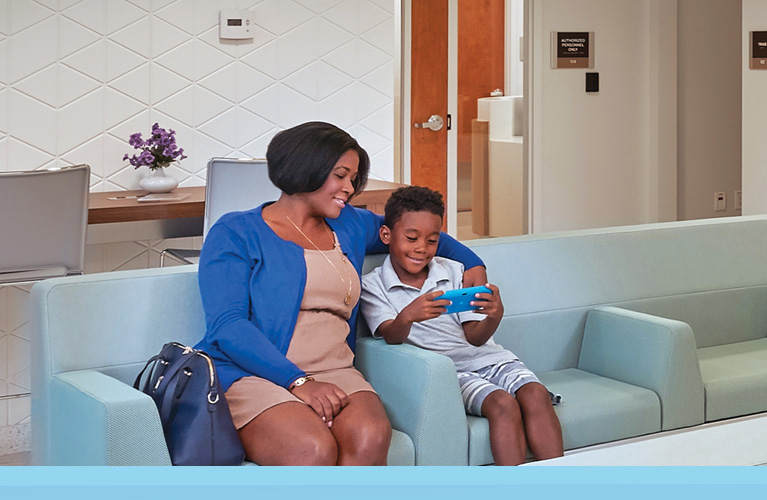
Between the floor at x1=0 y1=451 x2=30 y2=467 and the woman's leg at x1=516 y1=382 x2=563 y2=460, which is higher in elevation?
the woman's leg at x1=516 y1=382 x2=563 y2=460

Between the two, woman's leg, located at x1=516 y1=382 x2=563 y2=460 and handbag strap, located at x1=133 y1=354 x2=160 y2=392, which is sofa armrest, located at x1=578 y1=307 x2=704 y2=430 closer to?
woman's leg, located at x1=516 y1=382 x2=563 y2=460

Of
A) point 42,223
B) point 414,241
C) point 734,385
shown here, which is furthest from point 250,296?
point 734,385

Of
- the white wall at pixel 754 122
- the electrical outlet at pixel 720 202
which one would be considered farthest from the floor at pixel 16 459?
the electrical outlet at pixel 720 202

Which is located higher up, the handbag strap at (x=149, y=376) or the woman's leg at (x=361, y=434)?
the handbag strap at (x=149, y=376)

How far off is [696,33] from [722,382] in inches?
168

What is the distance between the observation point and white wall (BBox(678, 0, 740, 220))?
6.43 m

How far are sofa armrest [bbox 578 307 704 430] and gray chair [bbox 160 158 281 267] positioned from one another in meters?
1.36

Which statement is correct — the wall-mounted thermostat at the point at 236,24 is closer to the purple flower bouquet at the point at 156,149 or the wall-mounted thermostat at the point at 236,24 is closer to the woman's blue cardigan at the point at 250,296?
the purple flower bouquet at the point at 156,149

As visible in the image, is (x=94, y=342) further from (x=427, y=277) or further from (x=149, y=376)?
(x=427, y=277)

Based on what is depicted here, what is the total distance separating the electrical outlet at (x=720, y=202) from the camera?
6.71 meters

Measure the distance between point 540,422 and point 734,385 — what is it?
77 centimetres

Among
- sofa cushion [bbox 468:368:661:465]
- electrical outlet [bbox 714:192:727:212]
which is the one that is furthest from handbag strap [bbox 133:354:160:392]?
electrical outlet [bbox 714:192:727:212]

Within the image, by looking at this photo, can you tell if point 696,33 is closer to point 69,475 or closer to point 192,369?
point 192,369

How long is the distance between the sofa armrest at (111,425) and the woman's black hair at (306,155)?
67 centimetres
